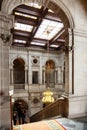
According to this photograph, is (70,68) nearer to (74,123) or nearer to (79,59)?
(79,59)

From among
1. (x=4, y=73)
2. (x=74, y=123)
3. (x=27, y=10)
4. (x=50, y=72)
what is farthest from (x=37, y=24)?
(x=50, y=72)

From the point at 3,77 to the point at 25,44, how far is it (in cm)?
1363

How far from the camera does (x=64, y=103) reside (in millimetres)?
6328

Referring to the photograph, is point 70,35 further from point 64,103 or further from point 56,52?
point 56,52

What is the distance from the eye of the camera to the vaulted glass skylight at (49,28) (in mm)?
11934

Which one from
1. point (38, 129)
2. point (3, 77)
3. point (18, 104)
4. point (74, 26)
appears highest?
point (74, 26)

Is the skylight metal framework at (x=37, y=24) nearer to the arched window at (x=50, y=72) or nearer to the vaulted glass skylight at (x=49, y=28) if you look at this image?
the vaulted glass skylight at (x=49, y=28)

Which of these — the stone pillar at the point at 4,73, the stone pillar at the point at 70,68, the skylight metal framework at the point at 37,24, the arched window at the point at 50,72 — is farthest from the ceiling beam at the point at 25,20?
the arched window at the point at 50,72

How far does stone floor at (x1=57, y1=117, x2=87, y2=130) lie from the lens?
5032 mm

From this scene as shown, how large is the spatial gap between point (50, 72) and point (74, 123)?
15921mm

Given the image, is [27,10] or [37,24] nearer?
[27,10]

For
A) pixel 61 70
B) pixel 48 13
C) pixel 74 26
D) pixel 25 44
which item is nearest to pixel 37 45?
pixel 25 44

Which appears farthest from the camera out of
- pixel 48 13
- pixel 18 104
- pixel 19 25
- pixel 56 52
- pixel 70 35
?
pixel 56 52

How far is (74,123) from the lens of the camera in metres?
5.43
